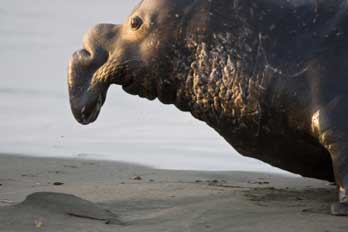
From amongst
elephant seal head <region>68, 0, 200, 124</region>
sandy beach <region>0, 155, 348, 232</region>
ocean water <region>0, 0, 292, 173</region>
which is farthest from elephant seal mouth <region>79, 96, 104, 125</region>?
ocean water <region>0, 0, 292, 173</region>

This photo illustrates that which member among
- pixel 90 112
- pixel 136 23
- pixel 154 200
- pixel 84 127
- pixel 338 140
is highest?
pixel 136 23

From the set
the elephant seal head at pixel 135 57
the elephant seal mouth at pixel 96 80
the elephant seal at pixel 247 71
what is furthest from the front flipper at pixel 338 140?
the elephant seal mouth at pixel 96 80

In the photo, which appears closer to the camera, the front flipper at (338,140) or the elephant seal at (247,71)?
the front flipper at (338,140)

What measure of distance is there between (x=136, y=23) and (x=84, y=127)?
4356 millimetres

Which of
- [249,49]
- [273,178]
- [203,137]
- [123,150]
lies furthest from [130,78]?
[203,137]

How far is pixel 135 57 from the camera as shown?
7.24 m

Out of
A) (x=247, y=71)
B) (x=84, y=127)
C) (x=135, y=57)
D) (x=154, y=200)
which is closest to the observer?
(x=247, y=71)

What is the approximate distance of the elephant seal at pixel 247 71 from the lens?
674 centimetres

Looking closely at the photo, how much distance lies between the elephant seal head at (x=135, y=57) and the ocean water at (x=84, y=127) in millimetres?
2486

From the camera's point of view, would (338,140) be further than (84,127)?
No

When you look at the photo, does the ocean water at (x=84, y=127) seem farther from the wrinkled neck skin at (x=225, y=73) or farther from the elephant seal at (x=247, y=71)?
the wrinkled neck skin at (x=225, y=73)

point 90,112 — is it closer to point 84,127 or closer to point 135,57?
point 135,57

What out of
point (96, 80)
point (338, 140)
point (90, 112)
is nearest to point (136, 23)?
point (96, 80)

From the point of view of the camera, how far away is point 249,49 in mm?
6996
